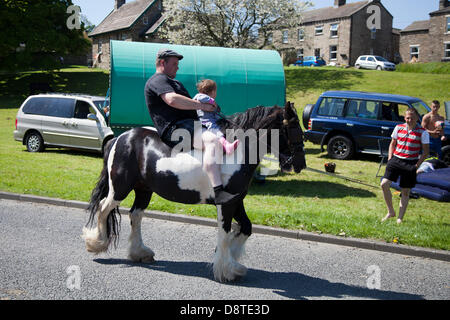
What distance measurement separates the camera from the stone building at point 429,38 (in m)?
46.2

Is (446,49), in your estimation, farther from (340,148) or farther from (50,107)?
(50,107)

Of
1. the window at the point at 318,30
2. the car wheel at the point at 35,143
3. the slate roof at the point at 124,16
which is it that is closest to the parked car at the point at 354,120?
the car wheel at the point at 35,143

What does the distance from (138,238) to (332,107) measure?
11456 millimetres

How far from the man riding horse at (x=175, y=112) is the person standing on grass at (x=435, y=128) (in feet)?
33.5

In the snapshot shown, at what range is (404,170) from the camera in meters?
7.41

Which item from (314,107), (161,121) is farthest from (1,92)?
(161,121)

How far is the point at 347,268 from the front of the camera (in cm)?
555

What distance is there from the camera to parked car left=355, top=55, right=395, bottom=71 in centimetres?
4112

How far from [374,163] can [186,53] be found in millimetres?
7453

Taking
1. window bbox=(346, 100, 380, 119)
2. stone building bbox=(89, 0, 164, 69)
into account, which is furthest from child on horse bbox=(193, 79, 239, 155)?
stone building bbox=(89, 0, 164, 69)

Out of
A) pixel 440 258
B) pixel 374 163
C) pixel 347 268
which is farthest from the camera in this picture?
pixel 374 163

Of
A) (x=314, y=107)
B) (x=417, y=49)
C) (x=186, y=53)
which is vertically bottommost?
(x=314, y=107)

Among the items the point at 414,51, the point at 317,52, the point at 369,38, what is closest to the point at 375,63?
the point at 369,38

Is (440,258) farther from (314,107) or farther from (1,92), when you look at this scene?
(1,92)
